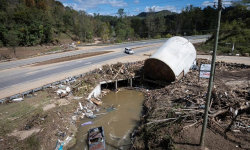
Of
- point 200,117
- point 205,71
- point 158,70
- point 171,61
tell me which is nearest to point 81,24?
point 158,70

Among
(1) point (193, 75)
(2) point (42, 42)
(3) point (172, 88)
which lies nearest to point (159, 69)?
(3) point (172, 88)

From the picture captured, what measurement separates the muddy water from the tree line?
1992cm

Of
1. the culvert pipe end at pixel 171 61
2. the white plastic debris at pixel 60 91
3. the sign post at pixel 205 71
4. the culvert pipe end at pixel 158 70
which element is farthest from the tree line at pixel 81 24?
the white plastic debris at pixel 60 91

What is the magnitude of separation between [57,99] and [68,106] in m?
1.38

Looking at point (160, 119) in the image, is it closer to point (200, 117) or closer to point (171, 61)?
point (200, 117)

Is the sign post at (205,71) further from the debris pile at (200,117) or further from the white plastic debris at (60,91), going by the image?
the white plastic debris at (60,91)

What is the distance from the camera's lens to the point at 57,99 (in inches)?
512

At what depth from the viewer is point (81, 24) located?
5391cm

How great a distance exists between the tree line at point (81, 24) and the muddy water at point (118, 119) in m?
19.9

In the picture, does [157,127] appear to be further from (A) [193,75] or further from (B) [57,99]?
(A) [193,75]

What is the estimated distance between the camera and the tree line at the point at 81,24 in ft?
105

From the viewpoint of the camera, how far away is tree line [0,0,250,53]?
32.1m

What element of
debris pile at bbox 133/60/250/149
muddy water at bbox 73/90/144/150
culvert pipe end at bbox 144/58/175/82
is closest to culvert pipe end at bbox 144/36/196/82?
culvert pipe end at bbox 144/58/175/82

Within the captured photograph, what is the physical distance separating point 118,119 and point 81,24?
4806 cm
